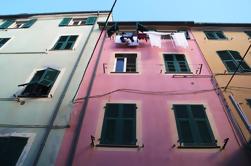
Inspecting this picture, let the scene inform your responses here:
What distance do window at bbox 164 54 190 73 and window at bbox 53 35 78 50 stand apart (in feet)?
16.1

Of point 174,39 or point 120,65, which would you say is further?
point 174,39

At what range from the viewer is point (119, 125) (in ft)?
27.0

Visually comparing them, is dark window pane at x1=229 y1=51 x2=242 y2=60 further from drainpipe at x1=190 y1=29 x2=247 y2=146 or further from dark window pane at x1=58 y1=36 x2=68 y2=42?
dark window pane at x1=58 y1=36 x2=68 y2=42

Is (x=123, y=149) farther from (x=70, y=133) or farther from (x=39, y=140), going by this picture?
(x=39, y=140)

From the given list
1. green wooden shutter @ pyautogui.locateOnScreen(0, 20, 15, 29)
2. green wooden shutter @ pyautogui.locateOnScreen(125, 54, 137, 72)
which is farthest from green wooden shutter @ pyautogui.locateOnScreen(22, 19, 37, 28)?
green wooden shutter @ pyautogui.locateOnScreen(125, 54, 137, 72)

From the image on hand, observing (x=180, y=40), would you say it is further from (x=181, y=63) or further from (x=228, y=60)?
(x=228, y=60)

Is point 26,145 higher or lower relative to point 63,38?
lower

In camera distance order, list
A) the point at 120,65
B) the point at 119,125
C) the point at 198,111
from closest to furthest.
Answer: the point at 119,125 < the point at 198,111 < the point at 120,65

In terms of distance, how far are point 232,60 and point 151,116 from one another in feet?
18.1

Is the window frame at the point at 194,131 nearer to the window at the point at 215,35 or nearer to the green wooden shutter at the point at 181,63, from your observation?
the green wooden shutter at the point at 181,63

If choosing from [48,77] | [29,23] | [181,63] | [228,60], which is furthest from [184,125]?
[29,23]

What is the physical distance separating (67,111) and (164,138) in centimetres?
350

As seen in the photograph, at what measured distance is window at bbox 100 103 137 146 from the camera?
778cm

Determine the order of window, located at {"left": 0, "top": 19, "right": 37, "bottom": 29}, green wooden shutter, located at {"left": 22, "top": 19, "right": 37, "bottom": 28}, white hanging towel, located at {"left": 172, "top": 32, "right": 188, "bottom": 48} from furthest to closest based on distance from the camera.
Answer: window, located at {"left": 0, "top": 19, "right": 37, "bottom": 29}, green wooden shutter, located at {"left": 22, "top": 19, "right": 37, "bottom": 28}, white hanging towel, located at {"left": 172, "top": 32, "right": 188, "bottom": 48}
